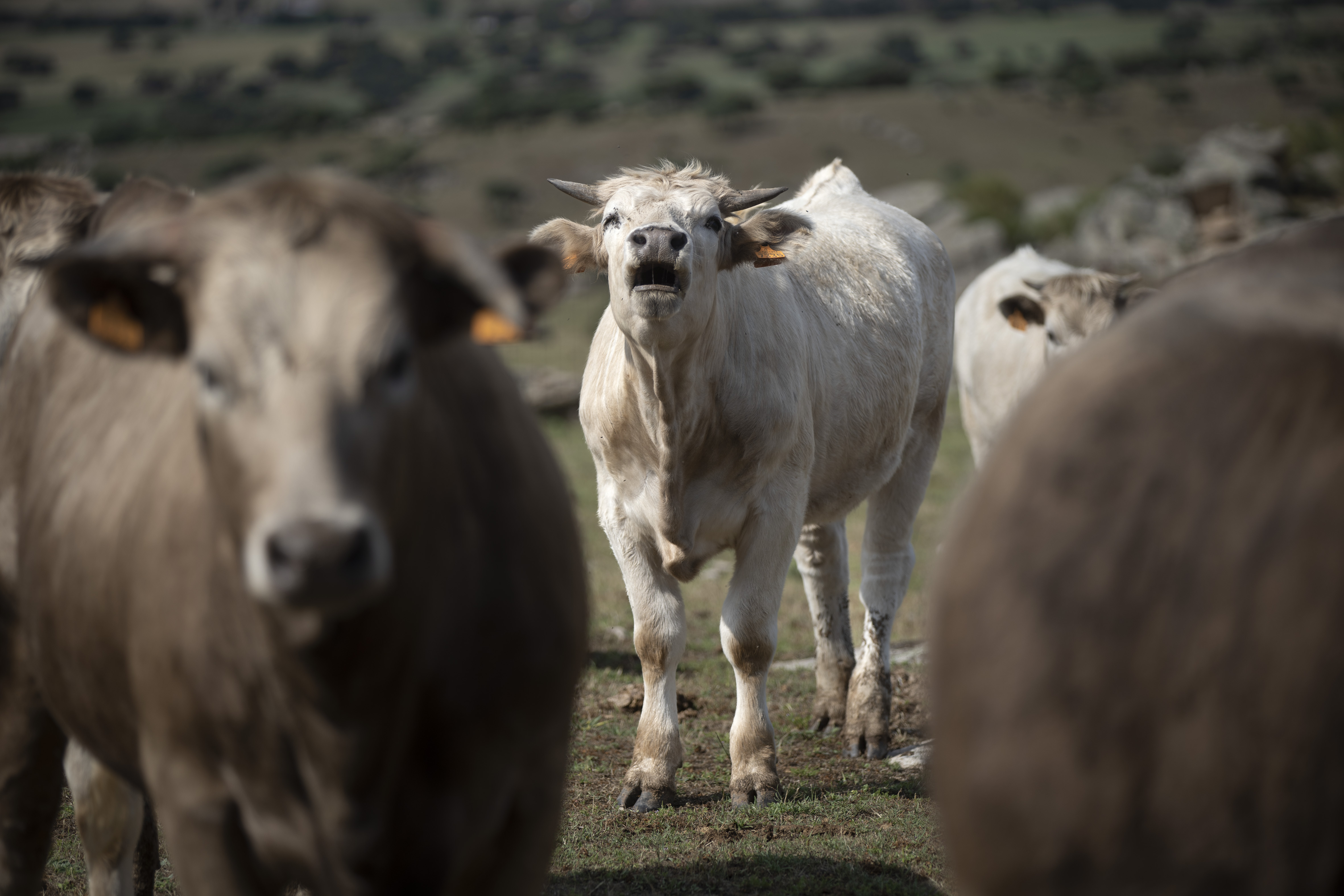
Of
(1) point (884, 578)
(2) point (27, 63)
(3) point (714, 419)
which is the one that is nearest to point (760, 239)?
(3) point (714, 419)

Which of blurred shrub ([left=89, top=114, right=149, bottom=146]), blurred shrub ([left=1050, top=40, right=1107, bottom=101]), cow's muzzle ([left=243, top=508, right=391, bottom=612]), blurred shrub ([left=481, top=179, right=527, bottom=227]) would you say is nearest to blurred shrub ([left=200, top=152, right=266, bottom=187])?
blurred shrub ([left=89, top=114, right=149, bottom=146])

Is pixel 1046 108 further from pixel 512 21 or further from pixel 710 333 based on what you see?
pixel 512 21

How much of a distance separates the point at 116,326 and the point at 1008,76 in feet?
296

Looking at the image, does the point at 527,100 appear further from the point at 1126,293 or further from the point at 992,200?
the point at 1126,293

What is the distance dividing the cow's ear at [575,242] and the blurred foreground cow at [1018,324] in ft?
8.71

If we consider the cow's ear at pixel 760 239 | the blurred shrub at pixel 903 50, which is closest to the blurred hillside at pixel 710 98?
the blurred shrub at pixel 903 50

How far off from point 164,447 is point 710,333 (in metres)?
3.03

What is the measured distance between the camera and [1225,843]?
1792 mm

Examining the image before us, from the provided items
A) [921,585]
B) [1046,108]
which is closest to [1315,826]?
[921,585]

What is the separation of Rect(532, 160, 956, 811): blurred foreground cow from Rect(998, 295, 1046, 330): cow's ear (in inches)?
95.4

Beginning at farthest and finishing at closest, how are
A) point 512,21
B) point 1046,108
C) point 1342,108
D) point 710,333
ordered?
point 512,21, point 1046,108, point 1342,108, point 710,333

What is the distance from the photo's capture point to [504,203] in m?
54.1

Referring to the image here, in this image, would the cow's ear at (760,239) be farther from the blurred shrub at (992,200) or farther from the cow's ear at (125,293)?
the blurred shrub at (992,200)

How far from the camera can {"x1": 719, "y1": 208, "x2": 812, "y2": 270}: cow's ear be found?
5.38 m
